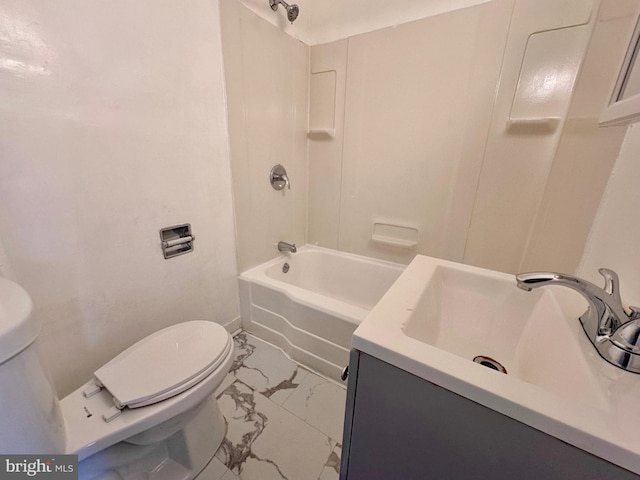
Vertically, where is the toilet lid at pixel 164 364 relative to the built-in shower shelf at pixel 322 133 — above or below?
below

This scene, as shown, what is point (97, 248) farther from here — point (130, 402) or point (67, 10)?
point (67, 10)

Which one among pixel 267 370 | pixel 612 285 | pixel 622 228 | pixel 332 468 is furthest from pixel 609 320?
pixel 267 370

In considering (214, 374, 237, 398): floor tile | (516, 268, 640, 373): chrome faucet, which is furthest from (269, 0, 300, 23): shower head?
(214, 374, 237, 398): floor tile

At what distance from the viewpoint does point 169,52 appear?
40.6 inches

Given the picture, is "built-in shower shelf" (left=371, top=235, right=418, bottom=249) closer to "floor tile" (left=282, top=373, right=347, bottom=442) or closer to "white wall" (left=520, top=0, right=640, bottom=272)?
"white wall" (left=520, top=0, right=640, bottom=272)

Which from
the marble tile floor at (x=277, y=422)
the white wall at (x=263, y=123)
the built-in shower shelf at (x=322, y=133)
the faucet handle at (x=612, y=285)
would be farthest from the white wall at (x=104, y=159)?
the faucet handle at (x=612, y=285)

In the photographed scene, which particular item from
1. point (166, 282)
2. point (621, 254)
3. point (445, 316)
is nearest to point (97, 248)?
point (166, 282)

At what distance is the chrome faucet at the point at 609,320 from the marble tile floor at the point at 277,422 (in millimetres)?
918

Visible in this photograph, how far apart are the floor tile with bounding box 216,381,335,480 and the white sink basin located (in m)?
0.70

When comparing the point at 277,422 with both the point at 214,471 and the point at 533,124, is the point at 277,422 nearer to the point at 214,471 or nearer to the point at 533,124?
the point at 214,471

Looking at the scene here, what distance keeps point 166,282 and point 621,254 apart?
5.37ft

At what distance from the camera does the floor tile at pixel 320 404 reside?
3.50 feet

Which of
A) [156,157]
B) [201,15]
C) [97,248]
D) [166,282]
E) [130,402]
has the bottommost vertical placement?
[130,402]

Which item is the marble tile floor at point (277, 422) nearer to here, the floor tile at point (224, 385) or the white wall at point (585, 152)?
the floor tile at point (224, 385)
